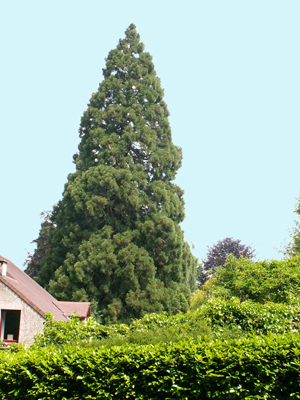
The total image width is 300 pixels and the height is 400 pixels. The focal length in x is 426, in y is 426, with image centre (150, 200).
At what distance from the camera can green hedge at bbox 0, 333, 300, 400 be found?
7.03 meters

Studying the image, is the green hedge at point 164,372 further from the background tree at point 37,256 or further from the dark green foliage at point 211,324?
the background tree at point 37,256

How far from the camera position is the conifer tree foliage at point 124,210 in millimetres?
25656

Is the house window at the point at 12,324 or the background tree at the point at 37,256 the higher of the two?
the background tree at the point at 37,256

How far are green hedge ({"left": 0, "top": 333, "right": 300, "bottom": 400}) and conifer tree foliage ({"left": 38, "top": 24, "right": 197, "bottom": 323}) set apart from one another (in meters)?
17.0

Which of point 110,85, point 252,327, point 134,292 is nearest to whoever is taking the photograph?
point 252,327

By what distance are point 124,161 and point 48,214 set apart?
14071 mm

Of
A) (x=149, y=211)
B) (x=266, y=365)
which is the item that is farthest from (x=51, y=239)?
(x=266, y=365)

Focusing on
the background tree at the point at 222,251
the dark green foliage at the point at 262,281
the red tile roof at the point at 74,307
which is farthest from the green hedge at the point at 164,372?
the background tree at the point at 222,251

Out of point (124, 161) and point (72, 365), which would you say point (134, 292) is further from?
point (72, 365)

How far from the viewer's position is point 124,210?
2833 cm

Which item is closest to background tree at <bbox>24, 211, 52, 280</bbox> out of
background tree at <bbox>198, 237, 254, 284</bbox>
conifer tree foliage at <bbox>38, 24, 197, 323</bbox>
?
conifer tree foliage at <bbox>38, 24, 197, 323</bbox>

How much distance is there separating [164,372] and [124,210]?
69.5ft

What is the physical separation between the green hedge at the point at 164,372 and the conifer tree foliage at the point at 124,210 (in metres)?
17.0

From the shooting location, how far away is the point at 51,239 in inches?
1160
